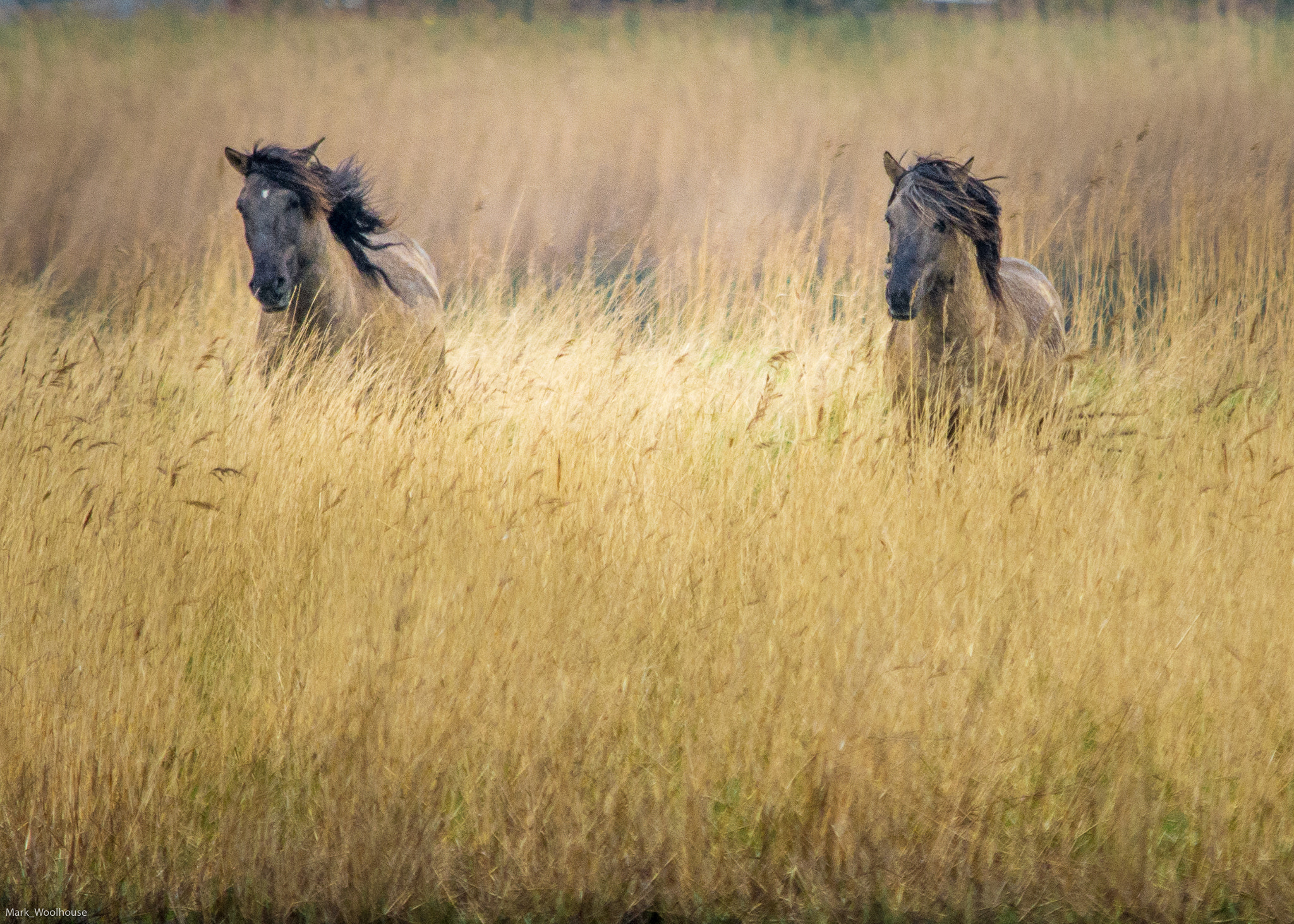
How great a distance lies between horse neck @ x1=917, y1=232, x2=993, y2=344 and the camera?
4992 mm

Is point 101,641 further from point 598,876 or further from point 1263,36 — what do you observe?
point 1263,36

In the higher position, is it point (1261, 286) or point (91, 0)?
point (91, 0)

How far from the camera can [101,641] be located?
3.03 m

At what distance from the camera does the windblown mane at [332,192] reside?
18.5 ft

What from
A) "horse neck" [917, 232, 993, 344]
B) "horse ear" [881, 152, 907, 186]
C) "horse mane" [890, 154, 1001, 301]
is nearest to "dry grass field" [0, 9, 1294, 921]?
"horse neck" [917, 232, 993, 344]

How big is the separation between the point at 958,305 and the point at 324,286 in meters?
3.20

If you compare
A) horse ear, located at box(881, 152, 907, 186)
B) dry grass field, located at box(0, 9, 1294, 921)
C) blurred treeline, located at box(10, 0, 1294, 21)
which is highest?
blurred treeline, located at box(10, 0, 1294, 21)

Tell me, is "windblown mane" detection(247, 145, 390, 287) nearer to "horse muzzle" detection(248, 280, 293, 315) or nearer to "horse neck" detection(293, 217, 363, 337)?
"horse neck" detection(293, 217, 363, 337)

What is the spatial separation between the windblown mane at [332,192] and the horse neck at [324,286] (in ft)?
0.46

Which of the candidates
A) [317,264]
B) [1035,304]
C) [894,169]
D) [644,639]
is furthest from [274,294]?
[1035,304]

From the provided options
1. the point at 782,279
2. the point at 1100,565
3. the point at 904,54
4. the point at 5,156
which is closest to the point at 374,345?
the point at 782,279

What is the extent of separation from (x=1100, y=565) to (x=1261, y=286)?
16.5ft

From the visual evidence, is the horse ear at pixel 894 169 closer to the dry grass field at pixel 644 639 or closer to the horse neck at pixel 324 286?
the dry grass field at pixel 644 639

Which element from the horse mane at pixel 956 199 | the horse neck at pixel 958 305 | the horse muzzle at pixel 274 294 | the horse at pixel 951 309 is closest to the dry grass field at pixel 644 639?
the horse at pixel 951 309
